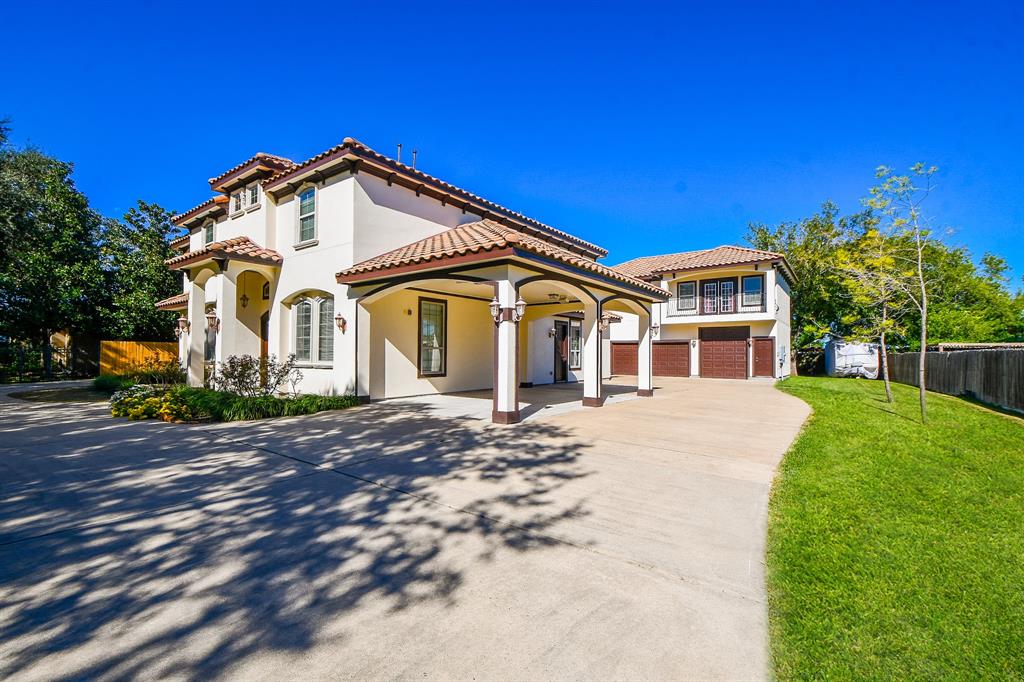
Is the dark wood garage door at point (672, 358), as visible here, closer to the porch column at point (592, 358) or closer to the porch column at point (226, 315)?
the porch column at point (592, 358)

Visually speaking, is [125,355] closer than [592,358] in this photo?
No

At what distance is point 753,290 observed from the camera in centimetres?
2420

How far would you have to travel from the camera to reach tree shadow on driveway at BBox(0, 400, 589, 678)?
95.8 inches

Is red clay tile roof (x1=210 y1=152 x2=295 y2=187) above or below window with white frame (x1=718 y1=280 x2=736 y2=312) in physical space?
above

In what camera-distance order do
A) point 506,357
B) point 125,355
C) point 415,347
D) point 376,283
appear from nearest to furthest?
point 506,357 → point 376,283 → point 415,347 → point 125,355

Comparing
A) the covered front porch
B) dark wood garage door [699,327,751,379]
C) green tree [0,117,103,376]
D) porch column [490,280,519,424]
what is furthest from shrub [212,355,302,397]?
dark wood garage door [699,327,751,379]

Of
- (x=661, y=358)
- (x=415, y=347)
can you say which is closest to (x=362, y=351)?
(x=415, y=347)

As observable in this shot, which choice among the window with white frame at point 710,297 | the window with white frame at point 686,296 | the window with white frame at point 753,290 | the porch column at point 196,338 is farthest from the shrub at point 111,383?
the window with white frame at point 753,290

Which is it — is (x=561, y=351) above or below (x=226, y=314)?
below

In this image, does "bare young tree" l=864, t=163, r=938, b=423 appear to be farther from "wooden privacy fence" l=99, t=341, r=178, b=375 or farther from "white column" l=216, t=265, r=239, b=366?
"wooden privacy fence" l=99, t=341, r=178, b=375

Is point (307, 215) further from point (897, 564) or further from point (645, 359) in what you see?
point (897, 564)

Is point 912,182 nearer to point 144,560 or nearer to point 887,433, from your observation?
point 887,433

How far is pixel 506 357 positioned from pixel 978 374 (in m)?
15.2

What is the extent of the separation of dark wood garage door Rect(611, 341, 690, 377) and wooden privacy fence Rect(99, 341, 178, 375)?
881 inches
